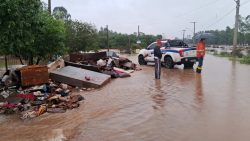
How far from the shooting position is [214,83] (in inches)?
624

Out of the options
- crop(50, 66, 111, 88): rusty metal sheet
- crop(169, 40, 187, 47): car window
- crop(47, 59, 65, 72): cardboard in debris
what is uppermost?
crop(169, 40, 187, 47): car window

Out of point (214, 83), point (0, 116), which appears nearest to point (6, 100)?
point (0, 116)

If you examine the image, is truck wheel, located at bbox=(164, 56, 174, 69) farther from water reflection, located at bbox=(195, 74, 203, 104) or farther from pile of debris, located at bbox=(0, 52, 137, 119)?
water reflection, located at bbox=(195, 74, 203, 104)

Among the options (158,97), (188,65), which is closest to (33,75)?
(158,97)

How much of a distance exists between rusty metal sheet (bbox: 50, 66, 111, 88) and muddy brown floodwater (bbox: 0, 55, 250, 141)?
130 centimetres

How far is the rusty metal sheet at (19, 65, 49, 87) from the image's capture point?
13547mm

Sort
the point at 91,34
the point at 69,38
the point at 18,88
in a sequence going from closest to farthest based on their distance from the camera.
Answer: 1. the point at 18,88
2. the point at 69,38
3. the point at 91,34

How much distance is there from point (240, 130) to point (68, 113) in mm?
4308

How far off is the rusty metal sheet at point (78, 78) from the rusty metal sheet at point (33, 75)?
3.61 feet

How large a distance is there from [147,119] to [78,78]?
21.6 feet

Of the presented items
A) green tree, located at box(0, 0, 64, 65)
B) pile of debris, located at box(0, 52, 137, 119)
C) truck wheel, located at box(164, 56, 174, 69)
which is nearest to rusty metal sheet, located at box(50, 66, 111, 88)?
pile of debris, located at box(0, 52, 137, 119)

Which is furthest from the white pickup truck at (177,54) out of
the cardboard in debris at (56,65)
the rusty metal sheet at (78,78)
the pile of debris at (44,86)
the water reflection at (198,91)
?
the rusty metal sheet at (78,78)

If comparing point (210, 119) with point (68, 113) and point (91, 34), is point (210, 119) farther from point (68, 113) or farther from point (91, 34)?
point (91, 34)

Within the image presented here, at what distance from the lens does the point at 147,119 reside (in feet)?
29.8
